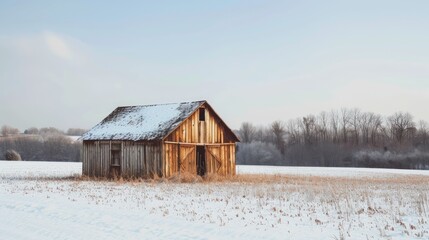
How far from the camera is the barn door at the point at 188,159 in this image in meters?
29.9

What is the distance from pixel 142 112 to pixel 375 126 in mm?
77726

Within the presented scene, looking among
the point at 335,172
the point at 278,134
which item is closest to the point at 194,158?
the point at 335,172

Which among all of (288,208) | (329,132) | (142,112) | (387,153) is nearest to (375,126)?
(329,132)

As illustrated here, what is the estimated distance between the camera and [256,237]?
33.8 ft

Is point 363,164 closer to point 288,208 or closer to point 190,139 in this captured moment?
point 190,139

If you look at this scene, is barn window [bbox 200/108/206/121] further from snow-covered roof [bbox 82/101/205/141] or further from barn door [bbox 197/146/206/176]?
barn door [bbox 197/146/206/176]

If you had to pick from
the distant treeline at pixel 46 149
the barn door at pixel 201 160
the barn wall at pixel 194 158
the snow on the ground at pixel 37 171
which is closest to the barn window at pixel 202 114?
the barn wall at pixel 194 158

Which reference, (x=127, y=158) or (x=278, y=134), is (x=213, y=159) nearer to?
(x=127, y=158)

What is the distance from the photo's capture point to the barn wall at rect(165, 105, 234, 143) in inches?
A: 1187

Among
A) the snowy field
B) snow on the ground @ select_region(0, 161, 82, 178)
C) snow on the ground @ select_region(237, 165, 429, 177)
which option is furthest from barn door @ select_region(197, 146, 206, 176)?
the snowy field

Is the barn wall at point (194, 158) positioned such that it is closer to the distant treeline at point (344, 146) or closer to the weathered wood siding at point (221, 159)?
the weathered wood siding at point (221, 159)

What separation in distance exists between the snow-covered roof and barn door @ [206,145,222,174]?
3.21m

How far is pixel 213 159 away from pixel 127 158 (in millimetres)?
6043

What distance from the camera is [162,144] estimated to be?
94.4ft
